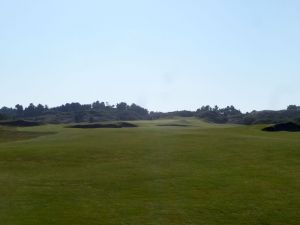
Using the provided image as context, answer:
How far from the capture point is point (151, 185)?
113ft

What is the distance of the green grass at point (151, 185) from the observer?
26781 mm

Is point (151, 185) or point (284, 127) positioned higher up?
point (284, 127)

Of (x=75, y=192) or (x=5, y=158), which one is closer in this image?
(x=75, y=192)

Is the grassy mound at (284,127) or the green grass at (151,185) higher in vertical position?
the grassy mound at (284,127)

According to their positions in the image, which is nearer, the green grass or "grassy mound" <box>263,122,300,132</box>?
the green grass

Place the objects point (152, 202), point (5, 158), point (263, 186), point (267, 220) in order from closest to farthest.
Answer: point (267, 220) → point (152, 202) → point (263, 186) → point (5, 158)

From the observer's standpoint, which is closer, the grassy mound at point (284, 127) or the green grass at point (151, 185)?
the green grass at point (151, 185)

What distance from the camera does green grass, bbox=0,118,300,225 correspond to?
26.8 m

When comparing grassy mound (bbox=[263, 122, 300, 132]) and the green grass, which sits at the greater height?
grassy mound (bbox=[263, 122, 300, 132])

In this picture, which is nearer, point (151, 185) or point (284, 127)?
point (151, 185)

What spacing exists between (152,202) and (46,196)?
688 cm

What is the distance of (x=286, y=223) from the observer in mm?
26516

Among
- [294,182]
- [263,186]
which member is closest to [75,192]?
[263,186]

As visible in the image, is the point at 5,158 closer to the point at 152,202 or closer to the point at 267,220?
A: the point at 152,202
